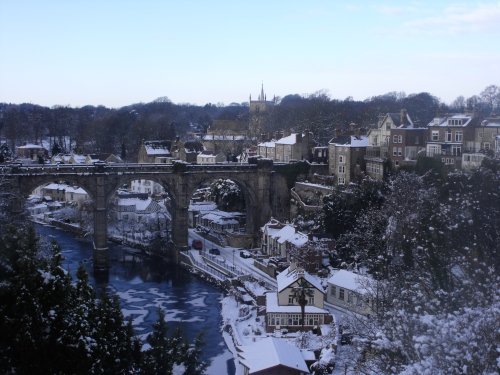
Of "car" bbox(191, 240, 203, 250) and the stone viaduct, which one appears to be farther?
"car" bbox(191, 240, 203, 250)

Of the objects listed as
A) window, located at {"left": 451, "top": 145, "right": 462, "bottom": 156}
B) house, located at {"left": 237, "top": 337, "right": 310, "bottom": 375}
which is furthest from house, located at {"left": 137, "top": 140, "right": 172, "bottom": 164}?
house, located at {"left": 237, "top": 337, "right": 310, "bottom": 375}

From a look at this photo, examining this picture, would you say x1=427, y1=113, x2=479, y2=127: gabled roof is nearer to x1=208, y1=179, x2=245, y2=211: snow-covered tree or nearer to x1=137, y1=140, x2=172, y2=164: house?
x1=208, y1=179, x2=245, y2=211: snow-covered tree

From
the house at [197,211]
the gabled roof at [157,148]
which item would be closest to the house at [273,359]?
the house at [197,211]

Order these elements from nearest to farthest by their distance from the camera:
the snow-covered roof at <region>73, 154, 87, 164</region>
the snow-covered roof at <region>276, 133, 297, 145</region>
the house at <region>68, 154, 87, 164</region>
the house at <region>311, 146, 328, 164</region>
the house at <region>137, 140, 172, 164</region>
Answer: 1. the house at <region>311, 146, 328, 164</region>
2. the snow-covered roof at <region>276, 133, 297, 145</region>
3. the house at <region>137, 140, 172, 164</region>
4. the house at <region>68, 154, 87, 164</region>
5. the snow-covered roof at <region>73, 154, 87, 164</region>

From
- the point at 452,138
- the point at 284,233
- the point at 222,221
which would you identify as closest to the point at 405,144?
the point at 452,138

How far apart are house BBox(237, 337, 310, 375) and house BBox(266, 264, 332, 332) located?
611 cm

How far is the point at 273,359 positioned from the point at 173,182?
95.6 feet

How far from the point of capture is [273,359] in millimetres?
24266

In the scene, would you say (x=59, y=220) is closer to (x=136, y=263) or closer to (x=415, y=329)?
(x=136, y=263)

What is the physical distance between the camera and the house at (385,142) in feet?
166

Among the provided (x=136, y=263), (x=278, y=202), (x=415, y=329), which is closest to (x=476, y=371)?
(x=415, y=329)

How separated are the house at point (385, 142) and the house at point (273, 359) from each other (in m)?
27.4

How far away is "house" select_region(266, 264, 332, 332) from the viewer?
3253 centimetres

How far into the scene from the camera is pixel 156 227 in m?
57.1
